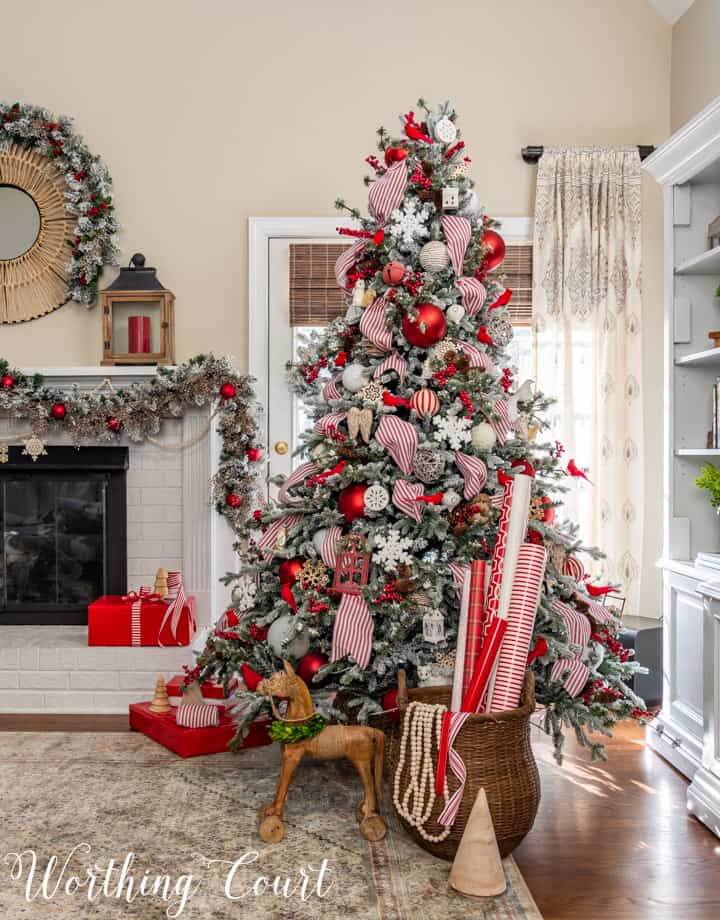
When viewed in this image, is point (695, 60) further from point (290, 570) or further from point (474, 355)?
point (290, 570)

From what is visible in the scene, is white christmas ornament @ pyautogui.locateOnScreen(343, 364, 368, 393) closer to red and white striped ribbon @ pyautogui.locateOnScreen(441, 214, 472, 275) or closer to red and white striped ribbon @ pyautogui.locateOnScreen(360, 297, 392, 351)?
red and white striped ribbon @ pyautogui.locateOnScreen(360, 297, 392, 351)

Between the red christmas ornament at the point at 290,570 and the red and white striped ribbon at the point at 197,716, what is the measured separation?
63 cm

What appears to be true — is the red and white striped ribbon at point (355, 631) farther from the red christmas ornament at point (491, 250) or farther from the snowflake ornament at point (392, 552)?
the red christmas ornament at point (491, 250)

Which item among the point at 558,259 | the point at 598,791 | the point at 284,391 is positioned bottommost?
Answer: the point at 598,791

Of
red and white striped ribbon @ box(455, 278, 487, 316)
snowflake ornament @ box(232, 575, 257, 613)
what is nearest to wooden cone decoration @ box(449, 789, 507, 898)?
snowflake ornament @ box(232, 575, 257, 613)

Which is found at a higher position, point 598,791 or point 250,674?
point 250,674

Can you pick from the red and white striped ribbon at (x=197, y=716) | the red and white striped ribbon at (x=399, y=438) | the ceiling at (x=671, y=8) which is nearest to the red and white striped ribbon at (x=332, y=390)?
the red and white striped ribbon at (x=399, y=438)

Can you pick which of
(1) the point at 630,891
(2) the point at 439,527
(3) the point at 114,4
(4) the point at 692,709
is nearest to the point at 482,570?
(2) the point at 439,527

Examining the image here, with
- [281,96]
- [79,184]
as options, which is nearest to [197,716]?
[79,184]

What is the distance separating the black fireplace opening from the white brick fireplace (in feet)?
0.22

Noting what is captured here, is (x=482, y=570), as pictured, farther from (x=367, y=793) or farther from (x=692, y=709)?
(x=692, y=709)

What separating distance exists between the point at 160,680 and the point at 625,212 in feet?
9.65

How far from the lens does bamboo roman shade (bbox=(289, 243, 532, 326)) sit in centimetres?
414

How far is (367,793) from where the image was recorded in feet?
7.85
